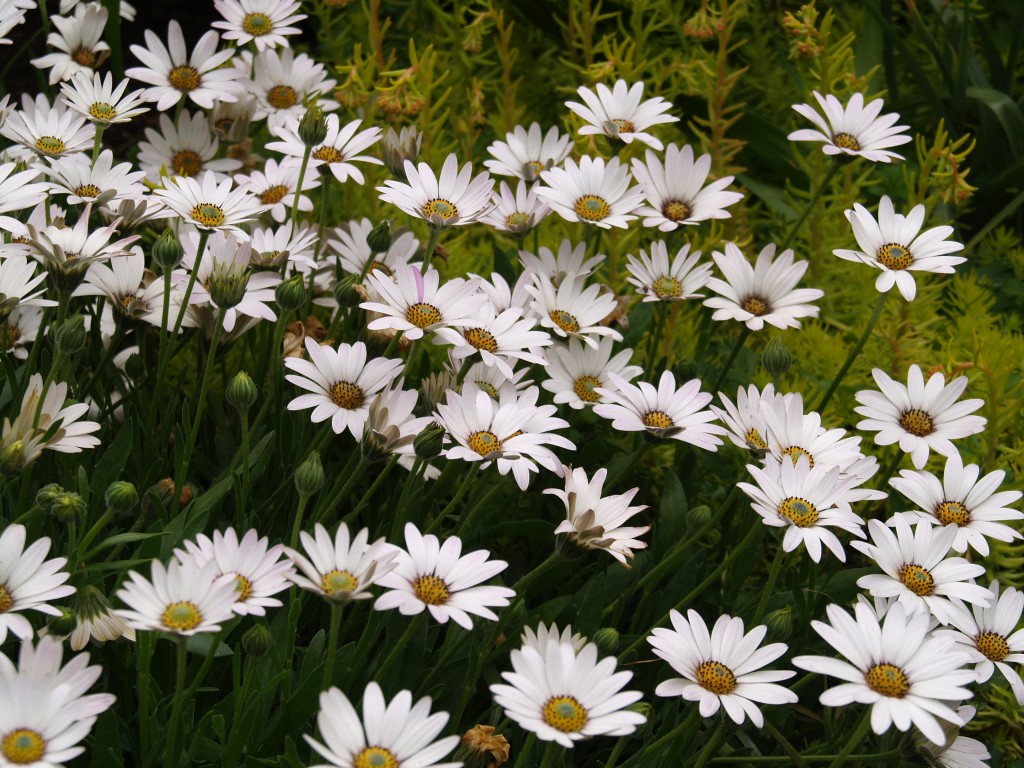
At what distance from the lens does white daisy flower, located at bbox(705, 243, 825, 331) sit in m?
1.76

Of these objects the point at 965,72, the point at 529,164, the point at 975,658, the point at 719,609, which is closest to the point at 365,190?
the point at 529,164

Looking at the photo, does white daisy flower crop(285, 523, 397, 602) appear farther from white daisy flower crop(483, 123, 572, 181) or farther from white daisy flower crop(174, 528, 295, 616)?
white daisy flower crop(483, 123, 572, 181)

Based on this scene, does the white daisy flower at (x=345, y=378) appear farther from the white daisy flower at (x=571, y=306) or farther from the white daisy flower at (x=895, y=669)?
the white daisy flower at (x=895, y=669)

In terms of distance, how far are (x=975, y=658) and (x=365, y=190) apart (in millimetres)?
1614

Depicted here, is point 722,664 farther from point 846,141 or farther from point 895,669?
point 846,141

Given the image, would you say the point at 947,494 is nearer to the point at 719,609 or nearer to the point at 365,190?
the point at 719,609

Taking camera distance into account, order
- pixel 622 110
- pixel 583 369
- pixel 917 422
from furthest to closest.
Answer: pixel 622 110
pixel 583 369
pixel 917 422

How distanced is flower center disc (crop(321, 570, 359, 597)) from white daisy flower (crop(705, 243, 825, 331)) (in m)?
0.80

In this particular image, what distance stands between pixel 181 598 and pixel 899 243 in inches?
46.7

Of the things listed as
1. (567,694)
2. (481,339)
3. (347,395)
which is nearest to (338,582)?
(567,694)

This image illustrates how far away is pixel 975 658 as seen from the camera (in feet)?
4.47

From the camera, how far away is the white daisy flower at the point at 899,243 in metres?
1.69

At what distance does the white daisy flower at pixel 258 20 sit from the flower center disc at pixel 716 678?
4.40ft

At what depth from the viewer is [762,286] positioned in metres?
1.81
